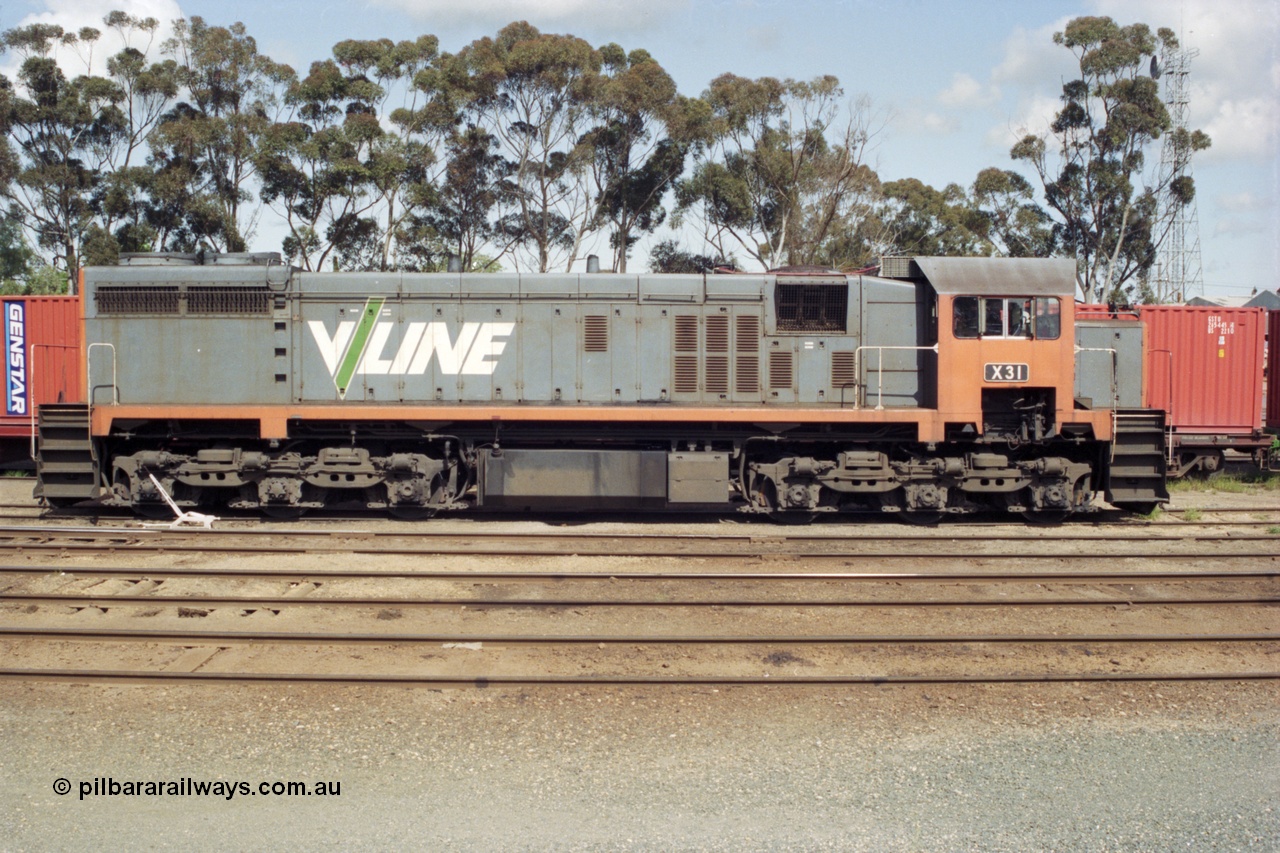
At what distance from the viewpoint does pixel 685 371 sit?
42.5 feet

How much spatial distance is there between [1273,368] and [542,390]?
54.2 feet

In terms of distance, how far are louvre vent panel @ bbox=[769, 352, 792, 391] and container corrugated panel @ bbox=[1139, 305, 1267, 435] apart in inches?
399

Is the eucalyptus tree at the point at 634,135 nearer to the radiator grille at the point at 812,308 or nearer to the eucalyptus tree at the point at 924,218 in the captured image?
the eucalyptus tree at the point at 924,218

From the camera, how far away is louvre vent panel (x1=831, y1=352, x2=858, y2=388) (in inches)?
509

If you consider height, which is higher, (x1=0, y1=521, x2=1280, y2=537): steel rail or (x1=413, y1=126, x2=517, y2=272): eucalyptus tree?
(x1=413, y1=126, x2=517, y2=272): eucalyptus tree

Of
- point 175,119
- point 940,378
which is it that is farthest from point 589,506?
point 175,119

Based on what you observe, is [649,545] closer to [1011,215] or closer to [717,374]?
[717,374]

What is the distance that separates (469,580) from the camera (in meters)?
9.80

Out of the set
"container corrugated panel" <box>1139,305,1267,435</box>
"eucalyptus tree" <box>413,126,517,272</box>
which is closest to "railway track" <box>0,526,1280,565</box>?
"container corrugated panel" <box>1139,305,1267,435</box>

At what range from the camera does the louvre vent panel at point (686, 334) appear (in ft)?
42.5

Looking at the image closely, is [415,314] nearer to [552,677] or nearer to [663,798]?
[552,677]

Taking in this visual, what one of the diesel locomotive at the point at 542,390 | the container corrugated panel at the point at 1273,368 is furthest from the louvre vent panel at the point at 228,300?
the container corrugated panel at the point at 1273,368

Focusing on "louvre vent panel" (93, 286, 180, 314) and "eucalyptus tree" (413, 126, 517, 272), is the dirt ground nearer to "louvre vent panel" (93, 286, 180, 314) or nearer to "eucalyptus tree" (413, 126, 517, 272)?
"louvre vent panel" (93, 286, 180, 314)

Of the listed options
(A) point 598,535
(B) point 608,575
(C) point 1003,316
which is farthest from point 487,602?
(C) point 1003,316
